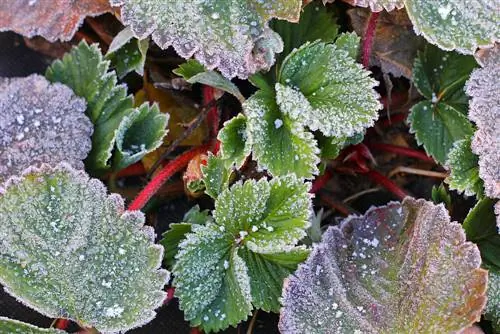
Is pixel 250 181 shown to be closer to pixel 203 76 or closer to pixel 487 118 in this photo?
pixel 203 76

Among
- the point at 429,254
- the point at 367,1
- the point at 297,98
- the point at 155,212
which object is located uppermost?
the point at 367,1

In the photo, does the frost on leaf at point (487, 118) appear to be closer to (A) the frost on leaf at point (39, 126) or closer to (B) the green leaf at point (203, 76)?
(B) the green leaf at point (203, 76)

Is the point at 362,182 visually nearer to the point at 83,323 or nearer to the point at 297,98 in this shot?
the point at 297,98

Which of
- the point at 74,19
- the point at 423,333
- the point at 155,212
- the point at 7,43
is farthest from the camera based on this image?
the point at 7,43

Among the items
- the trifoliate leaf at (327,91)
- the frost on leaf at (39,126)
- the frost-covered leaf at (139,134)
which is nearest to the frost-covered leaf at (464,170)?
the trifoliate leaf at (327,91)

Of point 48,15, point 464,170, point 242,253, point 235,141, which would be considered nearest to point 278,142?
point 235,141

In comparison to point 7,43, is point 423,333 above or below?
below

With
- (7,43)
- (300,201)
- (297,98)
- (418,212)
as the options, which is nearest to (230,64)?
(297,98)

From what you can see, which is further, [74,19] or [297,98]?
[74,19]
